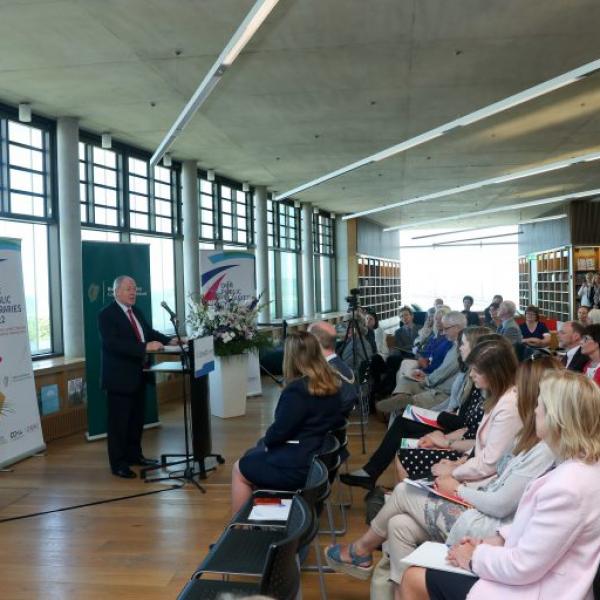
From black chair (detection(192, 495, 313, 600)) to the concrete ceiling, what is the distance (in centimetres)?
383

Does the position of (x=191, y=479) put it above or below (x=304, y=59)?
below

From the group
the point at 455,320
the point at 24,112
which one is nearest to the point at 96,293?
the point at 24,112

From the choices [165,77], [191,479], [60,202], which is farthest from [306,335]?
[60,202]

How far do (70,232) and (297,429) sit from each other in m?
5.19

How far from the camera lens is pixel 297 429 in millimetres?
3316

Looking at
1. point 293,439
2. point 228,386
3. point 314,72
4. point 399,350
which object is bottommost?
point 228,386

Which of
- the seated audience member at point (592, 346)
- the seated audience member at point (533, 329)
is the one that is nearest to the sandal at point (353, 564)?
the seated audience member at point (592, 346)

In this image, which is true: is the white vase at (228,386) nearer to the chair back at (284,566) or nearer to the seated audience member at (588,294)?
the chair back at (284,566)

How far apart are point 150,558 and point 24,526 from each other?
1110 millimetres

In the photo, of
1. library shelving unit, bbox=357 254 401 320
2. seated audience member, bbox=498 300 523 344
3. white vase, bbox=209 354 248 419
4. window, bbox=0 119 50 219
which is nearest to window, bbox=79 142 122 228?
window, bbox=0 119 50 219

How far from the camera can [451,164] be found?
458 inches

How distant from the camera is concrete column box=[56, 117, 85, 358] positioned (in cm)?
748

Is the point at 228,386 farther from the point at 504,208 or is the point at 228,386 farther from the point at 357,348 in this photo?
the point at 504,208

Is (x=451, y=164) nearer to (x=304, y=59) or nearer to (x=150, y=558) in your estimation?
(x=304, y=59)
